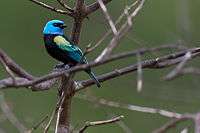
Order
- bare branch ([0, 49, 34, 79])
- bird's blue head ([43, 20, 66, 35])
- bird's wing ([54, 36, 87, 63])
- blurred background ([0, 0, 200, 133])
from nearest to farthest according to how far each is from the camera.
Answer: bare branch ([0, 49, 34, 79]) → bird's wing ([54, 36, 87, 63]) → bird's blue head ([43, 20, 66, 35]) → blurred background ([0, 0, 200, 133])

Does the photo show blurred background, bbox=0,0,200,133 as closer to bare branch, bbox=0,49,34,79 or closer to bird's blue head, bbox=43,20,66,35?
bird's blue head, bbox=43,20,66,35

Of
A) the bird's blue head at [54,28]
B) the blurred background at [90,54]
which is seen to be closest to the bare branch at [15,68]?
the bird's blue head at [54,28]

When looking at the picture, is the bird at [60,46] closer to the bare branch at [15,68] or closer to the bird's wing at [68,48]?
the bird's wing at [68,48]

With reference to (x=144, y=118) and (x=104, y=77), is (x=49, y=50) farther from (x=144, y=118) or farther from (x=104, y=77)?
(x=144, y=118)

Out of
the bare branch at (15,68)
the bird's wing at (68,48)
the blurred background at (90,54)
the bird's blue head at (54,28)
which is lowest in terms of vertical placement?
the blurred background at (90,54)

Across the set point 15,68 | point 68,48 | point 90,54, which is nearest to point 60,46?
point 68,48

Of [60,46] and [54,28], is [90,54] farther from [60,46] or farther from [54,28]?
[60,46]

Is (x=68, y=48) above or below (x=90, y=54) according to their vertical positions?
above

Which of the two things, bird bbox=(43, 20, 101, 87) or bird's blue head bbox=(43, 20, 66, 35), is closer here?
bird bbox=(43, 20, 101, 87)

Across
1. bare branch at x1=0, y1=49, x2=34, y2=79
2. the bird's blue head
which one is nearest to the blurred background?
the bird's blue head

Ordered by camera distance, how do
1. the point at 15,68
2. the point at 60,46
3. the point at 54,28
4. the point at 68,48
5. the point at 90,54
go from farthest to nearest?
the point at 90,54 → the point at 54,28 → the point at 60,46 → the point at 68,48 → the point at 15,68

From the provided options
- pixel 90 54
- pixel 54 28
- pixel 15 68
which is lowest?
pixel 90 54

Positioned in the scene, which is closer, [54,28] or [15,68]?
[15,68]

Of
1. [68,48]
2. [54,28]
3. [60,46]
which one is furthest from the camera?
[54,28]
